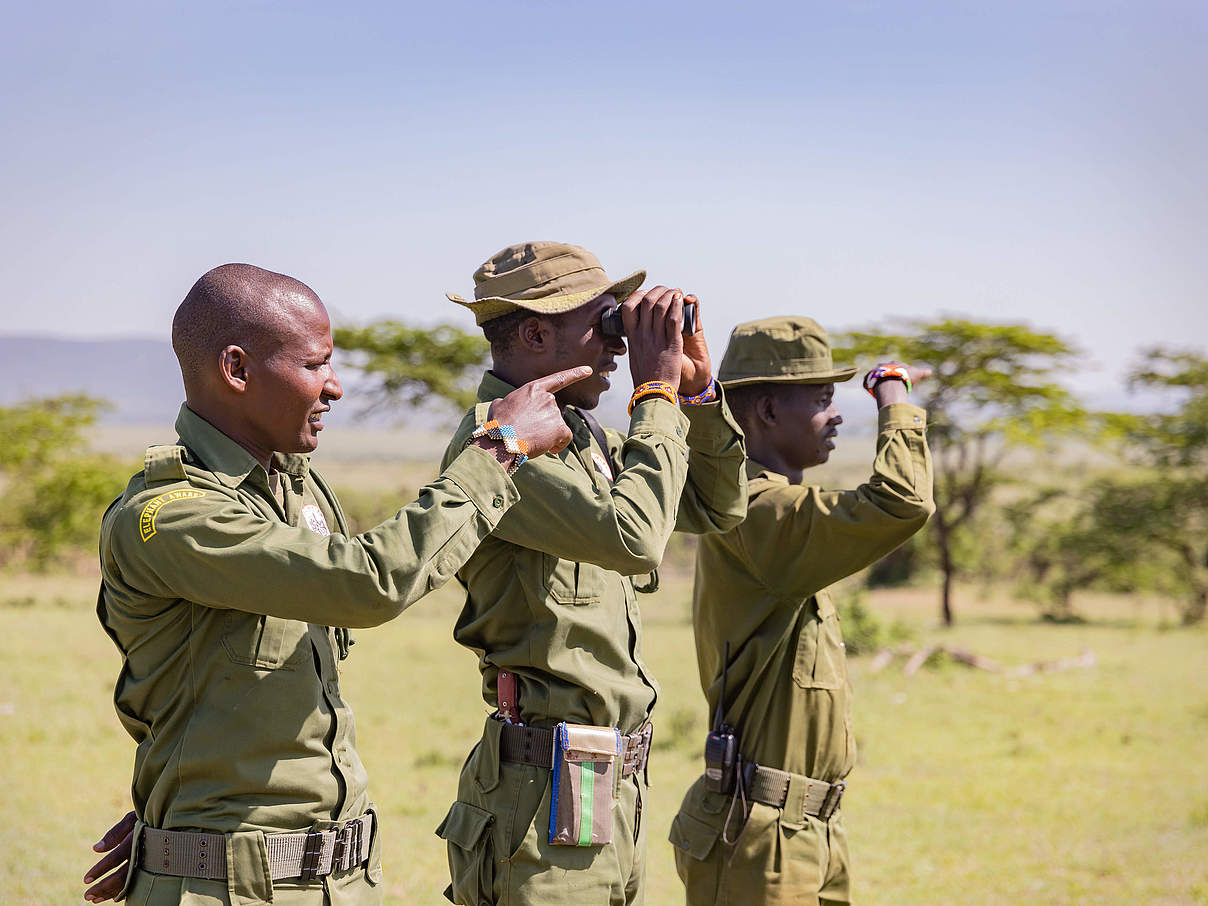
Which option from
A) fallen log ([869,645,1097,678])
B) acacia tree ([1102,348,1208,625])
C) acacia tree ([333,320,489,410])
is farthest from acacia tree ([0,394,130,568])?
acacia tree ([1102,348,1208,625])

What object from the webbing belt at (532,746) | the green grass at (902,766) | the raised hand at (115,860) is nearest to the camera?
the raised hand at (115,860)

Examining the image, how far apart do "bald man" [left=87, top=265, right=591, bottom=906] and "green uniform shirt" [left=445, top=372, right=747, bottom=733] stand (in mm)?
382

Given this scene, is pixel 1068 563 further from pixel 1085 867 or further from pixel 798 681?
pixel 798 681

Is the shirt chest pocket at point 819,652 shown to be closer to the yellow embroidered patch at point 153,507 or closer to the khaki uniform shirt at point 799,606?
the khaki uniform shirt at point 799,606

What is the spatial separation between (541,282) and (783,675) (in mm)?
1473

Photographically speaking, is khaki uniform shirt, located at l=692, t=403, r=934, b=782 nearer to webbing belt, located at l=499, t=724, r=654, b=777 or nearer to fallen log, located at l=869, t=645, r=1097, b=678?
webbing belt, located at l=499, t=724, r=654, b=777

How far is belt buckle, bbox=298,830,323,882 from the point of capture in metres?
2.33

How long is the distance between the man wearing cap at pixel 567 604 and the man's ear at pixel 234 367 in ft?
2.03

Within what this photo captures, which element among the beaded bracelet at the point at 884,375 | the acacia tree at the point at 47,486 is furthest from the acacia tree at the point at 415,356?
the beaded bracelet at the point at 884,375

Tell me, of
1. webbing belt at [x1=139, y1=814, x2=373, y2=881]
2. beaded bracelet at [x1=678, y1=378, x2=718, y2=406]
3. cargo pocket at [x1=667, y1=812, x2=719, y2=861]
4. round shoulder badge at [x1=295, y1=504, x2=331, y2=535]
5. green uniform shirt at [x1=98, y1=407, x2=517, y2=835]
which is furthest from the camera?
cargo pocket at [x1=667, y1=812, x2=719, y2=861]

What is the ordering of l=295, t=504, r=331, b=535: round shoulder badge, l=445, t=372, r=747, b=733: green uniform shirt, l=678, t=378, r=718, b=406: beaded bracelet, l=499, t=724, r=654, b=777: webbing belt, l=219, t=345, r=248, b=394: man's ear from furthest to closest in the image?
l=678, t=378, r=718, b=406: beaded bracelet → l=499, t=724, r=654, b=777: webbing belt → l=445, t=372, r=747, b=733: green uniform shirt → l=295, t=504, r=331, b=535: round shoulder badge → l=219, t=345, r=248, b=394: man's ear

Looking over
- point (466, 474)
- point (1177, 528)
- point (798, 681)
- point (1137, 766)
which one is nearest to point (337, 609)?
point (466, 474)

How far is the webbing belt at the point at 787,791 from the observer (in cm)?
372

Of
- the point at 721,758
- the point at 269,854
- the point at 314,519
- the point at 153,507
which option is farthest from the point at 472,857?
the point at 153,507
